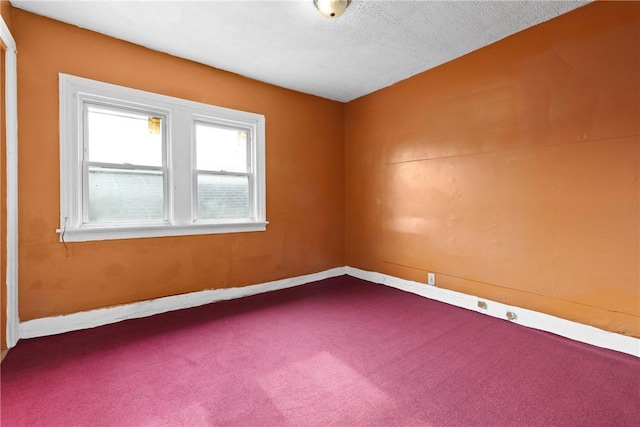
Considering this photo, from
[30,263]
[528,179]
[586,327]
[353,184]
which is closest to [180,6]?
[30,263]

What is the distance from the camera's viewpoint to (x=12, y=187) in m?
2.25

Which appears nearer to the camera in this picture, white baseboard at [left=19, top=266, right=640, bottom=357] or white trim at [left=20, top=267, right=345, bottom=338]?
white baseboard at [left=19, top=266, right=640, bottom=357]

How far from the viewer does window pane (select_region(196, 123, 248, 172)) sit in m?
3.29

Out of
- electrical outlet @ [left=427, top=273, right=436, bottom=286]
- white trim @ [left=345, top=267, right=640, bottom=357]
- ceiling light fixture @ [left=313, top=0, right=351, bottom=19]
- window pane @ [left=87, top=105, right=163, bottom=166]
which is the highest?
ceiling light fixture @ [left=313, top=0, right=351, bottom=19]

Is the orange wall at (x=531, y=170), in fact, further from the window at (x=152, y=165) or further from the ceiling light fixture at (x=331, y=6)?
the window at (x=152, y=165)

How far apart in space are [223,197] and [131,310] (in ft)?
4.72

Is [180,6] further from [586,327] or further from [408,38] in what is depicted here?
[586,327]

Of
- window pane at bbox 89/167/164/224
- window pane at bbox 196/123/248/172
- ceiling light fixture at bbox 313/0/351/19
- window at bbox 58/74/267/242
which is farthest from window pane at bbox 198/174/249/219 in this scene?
ceiling light fixture at bbox 313/0/351/19

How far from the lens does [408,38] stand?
8.92ft

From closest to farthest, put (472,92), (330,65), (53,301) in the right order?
1. (53,301)
2. (472,92)
3. (330,65)

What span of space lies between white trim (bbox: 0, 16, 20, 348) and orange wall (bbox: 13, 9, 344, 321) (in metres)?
0.07

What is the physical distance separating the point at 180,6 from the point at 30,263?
2356mm

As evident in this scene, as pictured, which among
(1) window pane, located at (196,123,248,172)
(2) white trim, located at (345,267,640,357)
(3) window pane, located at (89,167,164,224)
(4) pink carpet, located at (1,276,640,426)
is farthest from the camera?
(1) window pane, located at (196,123,248,172)

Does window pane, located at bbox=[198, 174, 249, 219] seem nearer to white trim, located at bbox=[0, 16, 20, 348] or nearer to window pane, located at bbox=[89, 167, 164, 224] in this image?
window pane, located at bbox=[89, 167, 164, 224]
